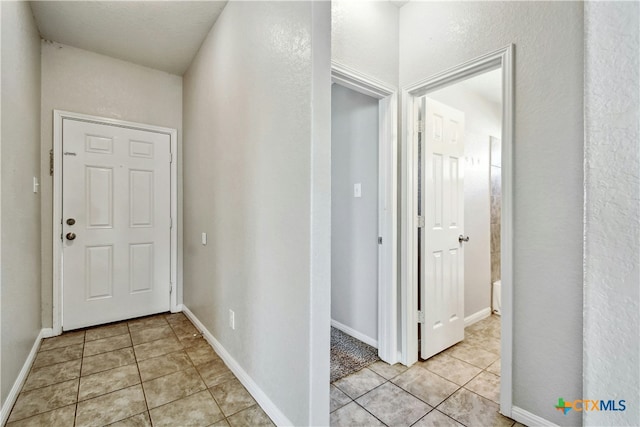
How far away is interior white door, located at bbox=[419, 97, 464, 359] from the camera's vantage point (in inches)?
85.0

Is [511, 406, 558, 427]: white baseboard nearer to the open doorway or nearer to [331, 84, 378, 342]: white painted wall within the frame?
the open doorway

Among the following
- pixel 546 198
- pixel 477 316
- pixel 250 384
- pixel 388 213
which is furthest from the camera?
pixel 477 316

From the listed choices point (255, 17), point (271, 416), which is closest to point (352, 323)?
point (271, 416)

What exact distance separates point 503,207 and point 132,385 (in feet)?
8.10

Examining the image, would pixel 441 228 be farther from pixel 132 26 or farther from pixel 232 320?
pixel 132 26

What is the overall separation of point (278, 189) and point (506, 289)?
1.35 meters

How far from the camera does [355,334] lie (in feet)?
8.19

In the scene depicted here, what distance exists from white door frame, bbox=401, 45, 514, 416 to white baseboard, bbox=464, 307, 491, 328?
99cm

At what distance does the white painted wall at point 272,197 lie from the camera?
50.3 inches

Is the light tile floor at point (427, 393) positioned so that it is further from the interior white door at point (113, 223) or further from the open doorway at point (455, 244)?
the interior white door at point (113, 223)

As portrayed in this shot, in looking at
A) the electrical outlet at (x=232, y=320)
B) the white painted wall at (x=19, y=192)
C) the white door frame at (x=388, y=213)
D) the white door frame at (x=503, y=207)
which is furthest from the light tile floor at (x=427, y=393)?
the white painted wall at (x=19, y=192)

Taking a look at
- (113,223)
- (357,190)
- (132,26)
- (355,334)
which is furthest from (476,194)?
(113,223)

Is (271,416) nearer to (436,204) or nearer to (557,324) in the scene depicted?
(557,324)

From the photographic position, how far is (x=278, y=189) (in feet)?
4.84
